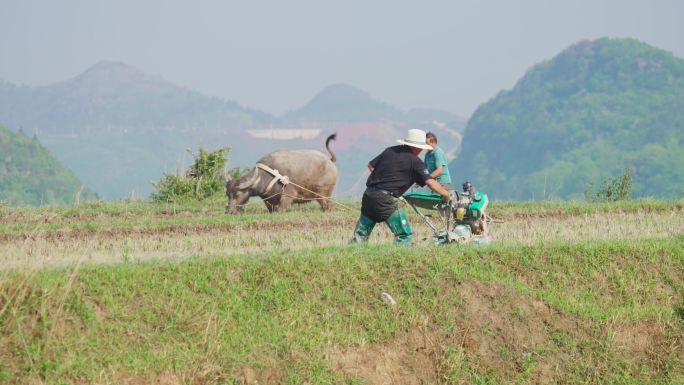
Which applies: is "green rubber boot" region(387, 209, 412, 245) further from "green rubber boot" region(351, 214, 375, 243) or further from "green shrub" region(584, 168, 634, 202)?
"green shrub" region(584, 168, 634, 202)

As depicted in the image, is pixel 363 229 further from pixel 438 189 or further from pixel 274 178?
pixel 274 178

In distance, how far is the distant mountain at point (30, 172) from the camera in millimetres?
127375

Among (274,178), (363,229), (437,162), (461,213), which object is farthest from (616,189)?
(363,229)

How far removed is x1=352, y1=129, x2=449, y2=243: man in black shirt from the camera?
40.6 ft

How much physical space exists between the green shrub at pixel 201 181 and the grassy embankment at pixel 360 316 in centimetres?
1535

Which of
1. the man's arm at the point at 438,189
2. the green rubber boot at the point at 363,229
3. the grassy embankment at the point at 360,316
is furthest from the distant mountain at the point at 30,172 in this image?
the grassy embankment at the point at 360,316

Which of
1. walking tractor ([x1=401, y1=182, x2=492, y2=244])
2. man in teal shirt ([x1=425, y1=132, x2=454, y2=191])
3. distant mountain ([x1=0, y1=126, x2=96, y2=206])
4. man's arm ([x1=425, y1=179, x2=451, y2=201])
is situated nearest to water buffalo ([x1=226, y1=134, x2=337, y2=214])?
man in teal shirt ([x1=425, y1=132, x2=454, y2=191])

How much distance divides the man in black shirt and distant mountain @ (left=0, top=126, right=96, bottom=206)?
119299mm

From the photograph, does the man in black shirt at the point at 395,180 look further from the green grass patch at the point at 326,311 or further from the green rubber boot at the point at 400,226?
the green grass patch at the point at 326,311

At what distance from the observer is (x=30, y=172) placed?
431 ft

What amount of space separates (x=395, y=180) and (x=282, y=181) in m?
8.45

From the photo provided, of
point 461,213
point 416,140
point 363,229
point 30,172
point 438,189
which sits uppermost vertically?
point 416,140

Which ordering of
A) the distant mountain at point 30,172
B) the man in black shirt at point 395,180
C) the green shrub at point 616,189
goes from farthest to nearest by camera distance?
the distant mountain at point 30,172, the green shrub at point 616,189, the man in black shirt at point 395,180

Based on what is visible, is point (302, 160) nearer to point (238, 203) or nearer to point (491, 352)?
point (238, 203)
